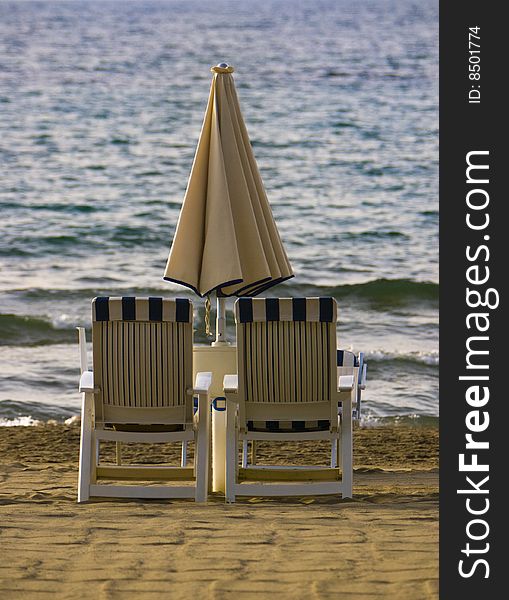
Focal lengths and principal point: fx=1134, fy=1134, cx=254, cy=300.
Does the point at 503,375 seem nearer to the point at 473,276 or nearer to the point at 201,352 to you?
the point at 473,276

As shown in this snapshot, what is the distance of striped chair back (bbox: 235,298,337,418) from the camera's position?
498cm

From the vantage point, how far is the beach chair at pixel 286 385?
16.4 feet

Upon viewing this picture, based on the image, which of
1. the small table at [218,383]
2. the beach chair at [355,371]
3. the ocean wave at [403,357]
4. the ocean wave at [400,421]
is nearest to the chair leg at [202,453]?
the small table at [218,383]

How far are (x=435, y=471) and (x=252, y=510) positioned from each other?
1.75 m

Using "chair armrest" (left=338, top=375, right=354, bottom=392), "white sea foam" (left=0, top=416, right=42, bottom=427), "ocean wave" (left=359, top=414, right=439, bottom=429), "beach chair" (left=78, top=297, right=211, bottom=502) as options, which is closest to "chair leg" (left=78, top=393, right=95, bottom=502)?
"beach chair" (left=78, top=297, right=211, bottom=502)

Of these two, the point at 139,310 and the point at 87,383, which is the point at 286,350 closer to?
the point at 139,310

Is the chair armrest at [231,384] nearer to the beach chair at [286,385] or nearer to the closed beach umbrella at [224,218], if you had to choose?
the beach chair at [286,385]

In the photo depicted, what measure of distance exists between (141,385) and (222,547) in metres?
1.22

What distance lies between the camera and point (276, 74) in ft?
99.5

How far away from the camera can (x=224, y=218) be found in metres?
5.37

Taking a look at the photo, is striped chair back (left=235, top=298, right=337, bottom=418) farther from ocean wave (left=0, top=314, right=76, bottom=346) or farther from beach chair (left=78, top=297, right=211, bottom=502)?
ocean wave (left=0, top=314, right=76, bottom=346)

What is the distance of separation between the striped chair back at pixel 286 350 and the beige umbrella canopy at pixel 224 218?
393 mm

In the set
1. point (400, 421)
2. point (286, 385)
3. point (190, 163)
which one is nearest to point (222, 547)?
point (286, 385)

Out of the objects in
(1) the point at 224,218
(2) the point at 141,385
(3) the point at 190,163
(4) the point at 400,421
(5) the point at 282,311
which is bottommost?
(4) the point at 400,421
